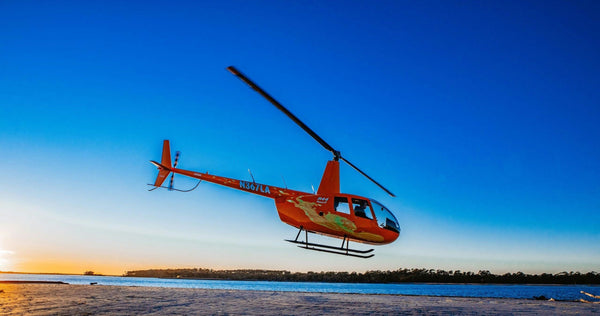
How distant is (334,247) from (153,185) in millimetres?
9157

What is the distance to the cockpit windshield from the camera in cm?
1483

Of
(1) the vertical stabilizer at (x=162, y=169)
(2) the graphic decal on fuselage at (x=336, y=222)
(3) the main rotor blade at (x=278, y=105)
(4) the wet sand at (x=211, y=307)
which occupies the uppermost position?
(3) the main rotor blade at (x=278, y=105)

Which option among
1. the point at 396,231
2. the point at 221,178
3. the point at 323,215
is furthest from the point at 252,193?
the point at 396,231

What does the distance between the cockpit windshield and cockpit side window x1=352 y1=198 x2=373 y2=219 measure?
0.27 metres

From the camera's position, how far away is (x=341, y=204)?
14914mm

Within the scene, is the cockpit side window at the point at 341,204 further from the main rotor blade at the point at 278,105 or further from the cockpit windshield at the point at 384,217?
the main rotor blade at the point at 278,105

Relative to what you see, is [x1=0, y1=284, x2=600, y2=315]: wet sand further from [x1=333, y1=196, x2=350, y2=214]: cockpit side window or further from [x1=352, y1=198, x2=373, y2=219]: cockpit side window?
[x1=333, y1=196, x2=350, y2=214]: cockpit side window

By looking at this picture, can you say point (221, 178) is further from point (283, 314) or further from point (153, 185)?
point (283, 314)

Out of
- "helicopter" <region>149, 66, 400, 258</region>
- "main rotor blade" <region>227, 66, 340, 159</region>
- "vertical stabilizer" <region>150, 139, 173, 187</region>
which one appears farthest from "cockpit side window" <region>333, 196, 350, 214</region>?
"vertical stabilizer" <region>150, 139, 173, 187</region>

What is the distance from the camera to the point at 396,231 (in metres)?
15.4

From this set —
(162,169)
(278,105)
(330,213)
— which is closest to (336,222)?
(330,213)

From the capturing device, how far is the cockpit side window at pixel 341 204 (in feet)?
48.4

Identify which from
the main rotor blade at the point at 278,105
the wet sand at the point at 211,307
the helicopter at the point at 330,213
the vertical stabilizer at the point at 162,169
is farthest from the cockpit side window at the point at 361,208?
the vertical stabilizer at the point at 162,169

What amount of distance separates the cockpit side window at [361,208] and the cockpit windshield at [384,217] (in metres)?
0.27
